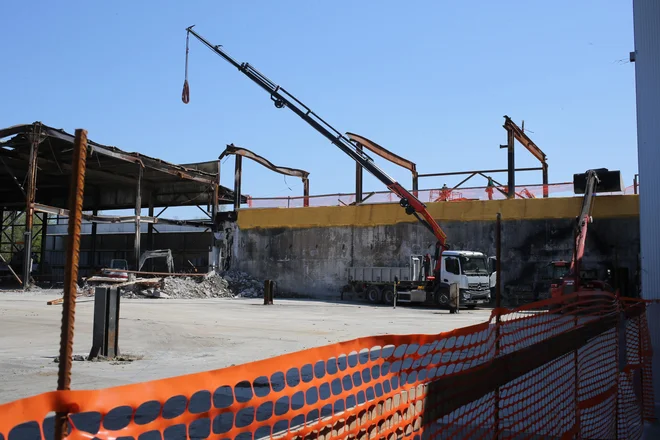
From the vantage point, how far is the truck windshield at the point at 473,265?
29188mm

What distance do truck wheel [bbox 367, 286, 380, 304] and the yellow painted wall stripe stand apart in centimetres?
483

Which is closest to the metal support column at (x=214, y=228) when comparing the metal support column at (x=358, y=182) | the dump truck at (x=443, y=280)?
the metal support column at (x=358, y=182)

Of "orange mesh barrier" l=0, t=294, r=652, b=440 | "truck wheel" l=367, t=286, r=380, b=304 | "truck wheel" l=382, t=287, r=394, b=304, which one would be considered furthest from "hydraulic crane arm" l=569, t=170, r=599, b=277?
"orange mesh barrier" l=0, t=294, r=652, b=440

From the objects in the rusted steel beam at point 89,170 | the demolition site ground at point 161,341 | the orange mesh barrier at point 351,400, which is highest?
the rusted steel beam at point 89,170

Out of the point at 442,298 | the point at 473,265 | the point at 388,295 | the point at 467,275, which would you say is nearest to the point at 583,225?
the point at 473,265

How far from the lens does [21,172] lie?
151 feet

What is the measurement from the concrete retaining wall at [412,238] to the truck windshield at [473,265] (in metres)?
3.60

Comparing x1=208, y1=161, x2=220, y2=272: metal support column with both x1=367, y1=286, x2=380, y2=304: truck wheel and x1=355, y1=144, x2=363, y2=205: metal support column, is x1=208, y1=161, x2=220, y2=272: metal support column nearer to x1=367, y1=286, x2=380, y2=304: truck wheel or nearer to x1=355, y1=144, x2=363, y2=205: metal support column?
x1=355, y1=144, x2=363, y2=205: metal support column

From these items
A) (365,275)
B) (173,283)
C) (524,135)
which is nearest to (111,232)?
(173,283)

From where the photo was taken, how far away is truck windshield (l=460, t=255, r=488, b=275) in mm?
29188

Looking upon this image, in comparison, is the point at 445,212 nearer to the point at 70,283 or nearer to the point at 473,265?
the point at 473,265

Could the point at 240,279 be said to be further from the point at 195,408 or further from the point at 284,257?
the point at 195,408

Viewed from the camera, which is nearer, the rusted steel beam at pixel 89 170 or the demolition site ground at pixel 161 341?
the demolition site ground at pixel 161 341

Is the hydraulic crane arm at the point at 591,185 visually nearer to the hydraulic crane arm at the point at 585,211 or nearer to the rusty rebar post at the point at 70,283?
the hydraulic crane arm at the point at 585,211
